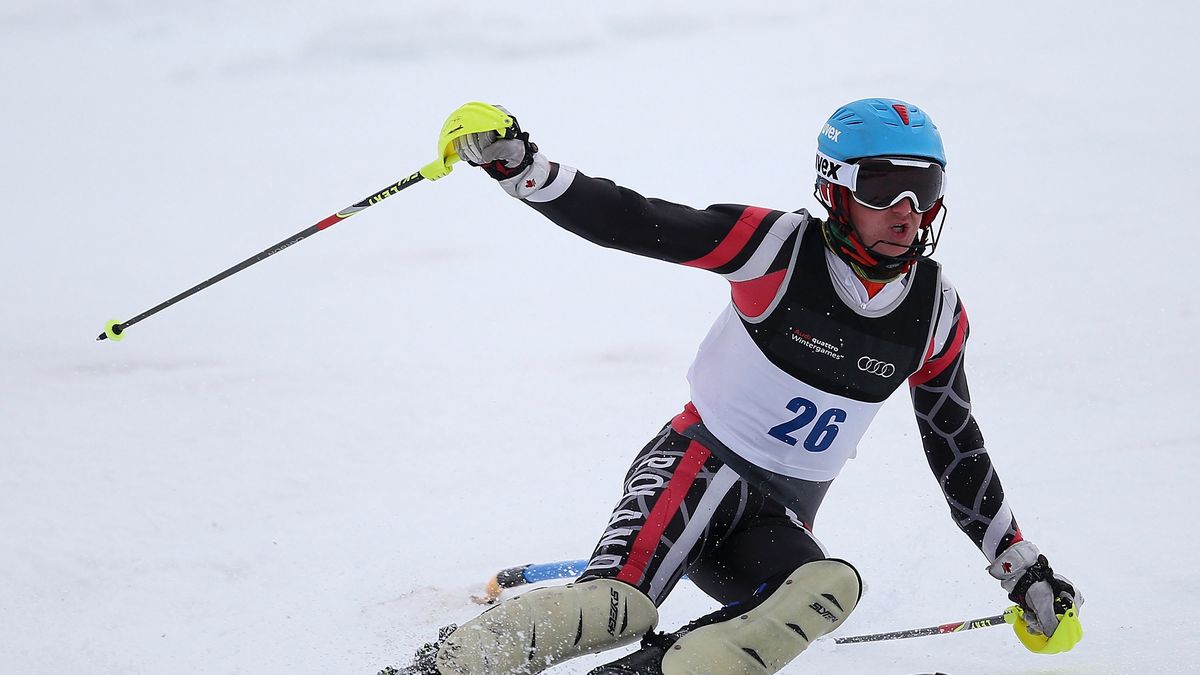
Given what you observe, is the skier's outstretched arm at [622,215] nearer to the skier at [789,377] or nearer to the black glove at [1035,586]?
the skier at [789,377]

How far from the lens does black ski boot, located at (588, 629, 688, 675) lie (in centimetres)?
222

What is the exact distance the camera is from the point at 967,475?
9.37 feet

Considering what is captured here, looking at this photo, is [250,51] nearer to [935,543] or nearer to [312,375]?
[312,375]

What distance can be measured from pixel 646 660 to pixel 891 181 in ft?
3.59

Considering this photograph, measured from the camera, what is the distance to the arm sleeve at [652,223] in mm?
2361

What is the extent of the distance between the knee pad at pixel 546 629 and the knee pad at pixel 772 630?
0.39 ft

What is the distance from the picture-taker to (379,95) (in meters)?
9.91

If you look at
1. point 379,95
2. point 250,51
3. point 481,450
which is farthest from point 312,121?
point 481,450

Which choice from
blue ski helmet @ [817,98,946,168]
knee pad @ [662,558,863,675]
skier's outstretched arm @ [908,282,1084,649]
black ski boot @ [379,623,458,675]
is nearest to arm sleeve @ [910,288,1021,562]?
skier's outstretched arm @ [908,282,1084,649]

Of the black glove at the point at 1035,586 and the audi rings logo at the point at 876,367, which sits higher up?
the audi rings logo at the point at 876,367

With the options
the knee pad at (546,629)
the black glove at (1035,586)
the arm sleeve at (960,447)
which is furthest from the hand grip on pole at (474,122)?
the black glove at (1035,586)

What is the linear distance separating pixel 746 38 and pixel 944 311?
907 centimetres

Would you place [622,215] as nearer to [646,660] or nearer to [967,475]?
[646,660]

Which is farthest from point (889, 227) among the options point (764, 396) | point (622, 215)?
point (622, 215)
